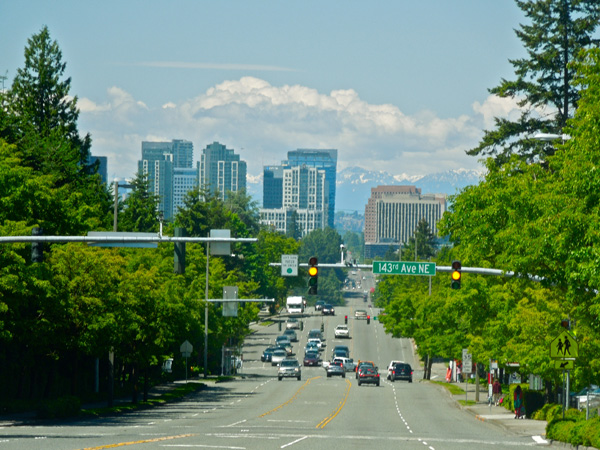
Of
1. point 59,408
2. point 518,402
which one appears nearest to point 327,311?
point 518,402

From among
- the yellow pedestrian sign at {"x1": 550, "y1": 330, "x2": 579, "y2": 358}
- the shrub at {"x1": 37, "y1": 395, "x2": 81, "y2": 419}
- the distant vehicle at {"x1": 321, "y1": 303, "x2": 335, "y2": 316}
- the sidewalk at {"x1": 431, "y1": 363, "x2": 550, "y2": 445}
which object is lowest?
the sidewalk at {"x1": 431, "y1": 363, "x2": 550, "y2": 445}

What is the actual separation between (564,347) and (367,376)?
1902 inches

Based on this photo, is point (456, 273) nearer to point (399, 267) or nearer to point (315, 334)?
point (399, 267)

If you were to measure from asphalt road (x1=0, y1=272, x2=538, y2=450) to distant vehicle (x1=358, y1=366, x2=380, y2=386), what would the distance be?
0.97 metres

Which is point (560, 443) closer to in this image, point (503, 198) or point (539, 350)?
point (539, 350)

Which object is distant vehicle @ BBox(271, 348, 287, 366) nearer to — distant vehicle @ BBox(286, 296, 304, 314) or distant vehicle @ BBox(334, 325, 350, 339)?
distant vehicle @ BBox(334, 325, 350, 339)

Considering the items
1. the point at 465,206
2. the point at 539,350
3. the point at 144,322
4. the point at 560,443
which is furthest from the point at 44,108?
the point at 560,443

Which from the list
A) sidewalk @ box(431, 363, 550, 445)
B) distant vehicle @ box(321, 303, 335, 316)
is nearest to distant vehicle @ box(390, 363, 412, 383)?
sidewalk @ box(431, 363, 550, 445)

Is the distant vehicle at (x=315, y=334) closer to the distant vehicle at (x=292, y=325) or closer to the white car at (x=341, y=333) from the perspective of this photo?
the white car at (x=341, y=333)

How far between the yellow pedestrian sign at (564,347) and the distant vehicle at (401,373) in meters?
58.7

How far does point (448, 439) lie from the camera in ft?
114

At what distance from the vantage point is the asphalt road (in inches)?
1193

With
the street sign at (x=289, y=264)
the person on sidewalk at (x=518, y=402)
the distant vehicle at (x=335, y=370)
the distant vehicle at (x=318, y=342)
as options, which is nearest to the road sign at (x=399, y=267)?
the street sign at (x=289, y=264)

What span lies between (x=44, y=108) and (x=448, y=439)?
56748 millimetres
